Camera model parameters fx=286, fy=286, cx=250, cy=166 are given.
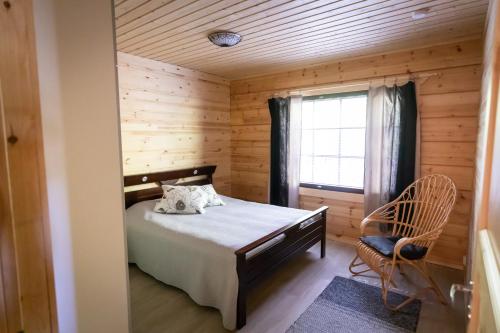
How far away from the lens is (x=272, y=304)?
2.36 metres

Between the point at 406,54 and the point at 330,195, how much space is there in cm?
185

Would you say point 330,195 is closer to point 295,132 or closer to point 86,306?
point 295,132

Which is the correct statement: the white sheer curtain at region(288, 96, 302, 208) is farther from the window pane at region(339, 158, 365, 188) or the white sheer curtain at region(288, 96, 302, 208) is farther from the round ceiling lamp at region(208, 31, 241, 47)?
the round ceiling lamp at region(208, 31, 241, 47)

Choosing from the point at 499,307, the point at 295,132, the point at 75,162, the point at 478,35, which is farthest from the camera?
the point at 295,132

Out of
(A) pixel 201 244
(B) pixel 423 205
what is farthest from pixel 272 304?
(B) pixel 423 205

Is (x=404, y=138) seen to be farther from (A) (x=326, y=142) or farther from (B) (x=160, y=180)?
(B) (x=160, y=180)

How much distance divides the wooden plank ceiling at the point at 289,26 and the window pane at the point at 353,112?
21.8 inches

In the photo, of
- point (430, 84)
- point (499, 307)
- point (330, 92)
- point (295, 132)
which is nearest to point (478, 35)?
point (430, 84)

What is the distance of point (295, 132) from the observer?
12.8ft

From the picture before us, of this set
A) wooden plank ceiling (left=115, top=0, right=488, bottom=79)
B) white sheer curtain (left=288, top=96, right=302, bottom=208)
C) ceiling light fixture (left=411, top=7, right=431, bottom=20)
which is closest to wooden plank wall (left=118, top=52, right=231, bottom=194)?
wooden plank ceiling (left=115, top=0, right=488, bottom=79)

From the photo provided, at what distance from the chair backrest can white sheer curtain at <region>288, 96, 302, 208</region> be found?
4.38 feet

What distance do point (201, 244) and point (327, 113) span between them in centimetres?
247

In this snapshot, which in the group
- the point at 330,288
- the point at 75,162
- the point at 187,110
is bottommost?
the point at 330,288

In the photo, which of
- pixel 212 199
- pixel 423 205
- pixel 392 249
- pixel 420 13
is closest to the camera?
pixel 420 13
